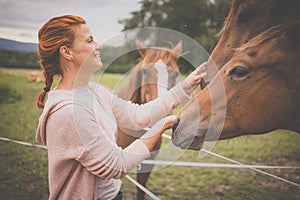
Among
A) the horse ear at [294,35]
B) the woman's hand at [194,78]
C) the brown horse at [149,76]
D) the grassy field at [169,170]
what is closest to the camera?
the horse ear at [294,35]

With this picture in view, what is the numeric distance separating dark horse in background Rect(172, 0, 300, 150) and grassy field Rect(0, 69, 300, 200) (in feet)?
5.49

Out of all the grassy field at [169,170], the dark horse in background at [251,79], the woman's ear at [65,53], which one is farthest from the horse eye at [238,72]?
the grassy field at [169,170]

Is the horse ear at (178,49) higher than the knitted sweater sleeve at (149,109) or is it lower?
higher

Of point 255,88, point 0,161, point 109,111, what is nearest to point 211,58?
point 255,88

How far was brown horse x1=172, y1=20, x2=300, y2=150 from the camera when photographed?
1.14 m

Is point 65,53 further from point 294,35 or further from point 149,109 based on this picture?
point 294,35

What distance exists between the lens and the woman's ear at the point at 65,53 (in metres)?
1.18

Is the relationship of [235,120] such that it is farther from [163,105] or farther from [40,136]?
[40,136]

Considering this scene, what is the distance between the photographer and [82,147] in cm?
112

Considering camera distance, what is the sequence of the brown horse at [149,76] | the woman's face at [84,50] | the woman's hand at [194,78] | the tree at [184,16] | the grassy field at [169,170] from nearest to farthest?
the woman's face at [84,50]
the woman's hand at [194,78]
the brown horse at [149,76]
the tree at [184,16]
the grassy field at [169,170]

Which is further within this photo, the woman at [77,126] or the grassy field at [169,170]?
the grassy field at [169,170]

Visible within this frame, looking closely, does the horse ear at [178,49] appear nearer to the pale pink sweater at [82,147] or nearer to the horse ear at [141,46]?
the horse ear at [141,46]

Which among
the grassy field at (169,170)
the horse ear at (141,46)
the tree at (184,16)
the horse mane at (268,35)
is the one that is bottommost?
the grassy field at (169,170)

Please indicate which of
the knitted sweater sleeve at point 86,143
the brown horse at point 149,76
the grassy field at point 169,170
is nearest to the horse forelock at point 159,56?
the brown horse at point 149,76
